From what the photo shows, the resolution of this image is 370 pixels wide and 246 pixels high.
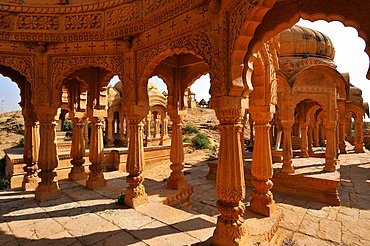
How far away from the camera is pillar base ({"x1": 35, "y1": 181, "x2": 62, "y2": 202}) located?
19.3 ft

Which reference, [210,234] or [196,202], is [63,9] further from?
[196,202]

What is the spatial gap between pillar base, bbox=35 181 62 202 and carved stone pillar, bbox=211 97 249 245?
197 inches

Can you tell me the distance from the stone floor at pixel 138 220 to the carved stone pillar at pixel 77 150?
0.50 m

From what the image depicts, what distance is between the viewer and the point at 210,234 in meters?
3.92

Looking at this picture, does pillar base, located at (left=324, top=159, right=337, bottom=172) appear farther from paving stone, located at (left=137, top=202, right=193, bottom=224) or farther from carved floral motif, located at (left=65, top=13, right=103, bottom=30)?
carved floral motif, located at (left=65, top=13, right=103, bottom=30)

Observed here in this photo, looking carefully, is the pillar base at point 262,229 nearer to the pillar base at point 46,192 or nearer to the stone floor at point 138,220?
the stone floor at point 138,220

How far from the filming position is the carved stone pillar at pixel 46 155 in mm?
5883

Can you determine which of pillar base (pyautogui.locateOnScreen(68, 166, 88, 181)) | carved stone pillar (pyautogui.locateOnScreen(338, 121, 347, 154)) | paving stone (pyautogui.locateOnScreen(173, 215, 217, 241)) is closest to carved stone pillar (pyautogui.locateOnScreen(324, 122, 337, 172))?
paving stone (pyautogui.locateOnScreen(173, 215, 217, 241))

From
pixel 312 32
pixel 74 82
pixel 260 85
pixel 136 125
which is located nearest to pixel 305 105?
pixel 312 32

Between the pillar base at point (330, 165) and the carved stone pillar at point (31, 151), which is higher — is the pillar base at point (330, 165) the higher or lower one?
the lower one

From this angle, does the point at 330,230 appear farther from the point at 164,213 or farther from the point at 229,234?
the point at 164,213

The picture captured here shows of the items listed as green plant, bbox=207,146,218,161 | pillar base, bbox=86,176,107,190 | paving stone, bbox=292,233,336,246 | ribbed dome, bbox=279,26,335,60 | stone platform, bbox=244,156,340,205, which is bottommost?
green plant, bbox=207,146,218,161

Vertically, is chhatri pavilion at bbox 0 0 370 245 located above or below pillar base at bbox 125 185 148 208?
above

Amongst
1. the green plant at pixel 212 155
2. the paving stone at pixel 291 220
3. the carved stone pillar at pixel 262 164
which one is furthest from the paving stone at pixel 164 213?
the green plant at pixel 212 155
